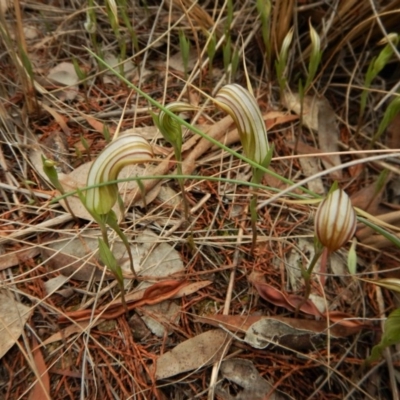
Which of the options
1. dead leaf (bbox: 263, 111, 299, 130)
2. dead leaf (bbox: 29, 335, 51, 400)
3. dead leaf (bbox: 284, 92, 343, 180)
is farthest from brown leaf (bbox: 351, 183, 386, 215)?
dead leaf (bbox: 29, 335, 51, 400)

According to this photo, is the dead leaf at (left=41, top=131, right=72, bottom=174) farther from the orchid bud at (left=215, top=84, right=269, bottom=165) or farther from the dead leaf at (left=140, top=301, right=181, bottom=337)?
the orchid bud at (left=215, top=84, right=269, bottom=165)

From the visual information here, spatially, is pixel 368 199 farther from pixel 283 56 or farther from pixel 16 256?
pixel 16 256

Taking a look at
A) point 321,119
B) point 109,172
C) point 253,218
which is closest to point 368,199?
point 321,119

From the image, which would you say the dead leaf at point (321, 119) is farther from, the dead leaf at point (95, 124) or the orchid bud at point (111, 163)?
the orchid bud at point (111, 163)

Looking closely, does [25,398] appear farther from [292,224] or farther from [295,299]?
[292,224]

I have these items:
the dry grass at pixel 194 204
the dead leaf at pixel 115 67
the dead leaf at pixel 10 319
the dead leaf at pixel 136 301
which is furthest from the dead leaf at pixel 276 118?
the dead leaf at pixel 10 319
